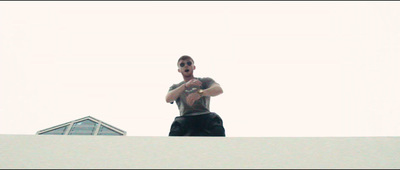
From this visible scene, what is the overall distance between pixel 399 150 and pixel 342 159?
0.23 meters

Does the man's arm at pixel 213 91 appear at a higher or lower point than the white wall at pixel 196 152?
higher

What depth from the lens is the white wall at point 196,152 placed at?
0.81 meters

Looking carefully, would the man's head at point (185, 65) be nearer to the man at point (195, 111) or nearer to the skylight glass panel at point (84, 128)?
the man at point (195, 111)

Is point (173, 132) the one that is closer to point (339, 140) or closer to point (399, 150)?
point (339, 140)

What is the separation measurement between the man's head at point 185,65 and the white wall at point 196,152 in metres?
1.01

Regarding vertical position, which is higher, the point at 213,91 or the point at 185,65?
the point at 185,65

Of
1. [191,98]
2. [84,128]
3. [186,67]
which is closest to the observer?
[191,98]

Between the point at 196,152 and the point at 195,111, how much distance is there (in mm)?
881

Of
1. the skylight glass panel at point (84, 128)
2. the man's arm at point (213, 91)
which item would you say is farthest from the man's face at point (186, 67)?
the skylight glass panel at point (84, 128)

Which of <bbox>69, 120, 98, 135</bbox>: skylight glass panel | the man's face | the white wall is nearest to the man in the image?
the man's face

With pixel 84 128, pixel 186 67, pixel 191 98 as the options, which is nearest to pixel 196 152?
pixel 191 98

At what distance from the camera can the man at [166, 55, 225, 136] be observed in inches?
65.5

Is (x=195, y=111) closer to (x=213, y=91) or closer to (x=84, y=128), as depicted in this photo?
(x=213, y=91)

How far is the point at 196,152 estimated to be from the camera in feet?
2.91
